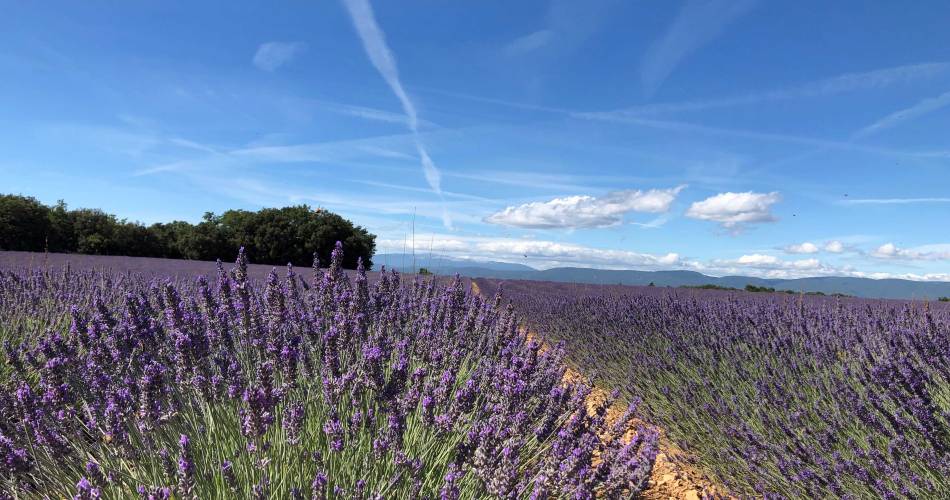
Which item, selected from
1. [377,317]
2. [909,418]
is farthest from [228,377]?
[909,418]

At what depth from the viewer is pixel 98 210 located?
78.8ft

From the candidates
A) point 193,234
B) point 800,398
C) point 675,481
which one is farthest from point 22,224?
point 800,398

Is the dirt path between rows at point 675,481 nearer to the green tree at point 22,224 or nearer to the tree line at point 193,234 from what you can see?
the tree line at point 193,234

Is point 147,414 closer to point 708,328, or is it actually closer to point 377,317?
point 377,317

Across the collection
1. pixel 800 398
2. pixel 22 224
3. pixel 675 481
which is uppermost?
pixel 22 224

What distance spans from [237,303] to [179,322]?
0.24 m

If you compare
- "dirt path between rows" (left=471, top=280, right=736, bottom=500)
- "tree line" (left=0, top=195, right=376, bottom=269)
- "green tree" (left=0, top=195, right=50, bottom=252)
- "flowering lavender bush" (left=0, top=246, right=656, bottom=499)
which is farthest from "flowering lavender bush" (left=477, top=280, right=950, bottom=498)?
"green tree" (left=0, top=195, right=50, bottom=252)

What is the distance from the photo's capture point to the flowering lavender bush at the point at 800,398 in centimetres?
221

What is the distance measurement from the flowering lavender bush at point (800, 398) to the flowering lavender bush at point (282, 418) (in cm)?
99

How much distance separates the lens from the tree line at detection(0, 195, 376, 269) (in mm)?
21141

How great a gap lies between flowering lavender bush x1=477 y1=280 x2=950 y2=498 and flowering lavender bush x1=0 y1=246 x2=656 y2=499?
39.0 inches

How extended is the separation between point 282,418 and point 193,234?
25529mm

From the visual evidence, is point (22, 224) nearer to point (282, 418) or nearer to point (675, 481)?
point (282, 418)

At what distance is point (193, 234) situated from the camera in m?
24.0
